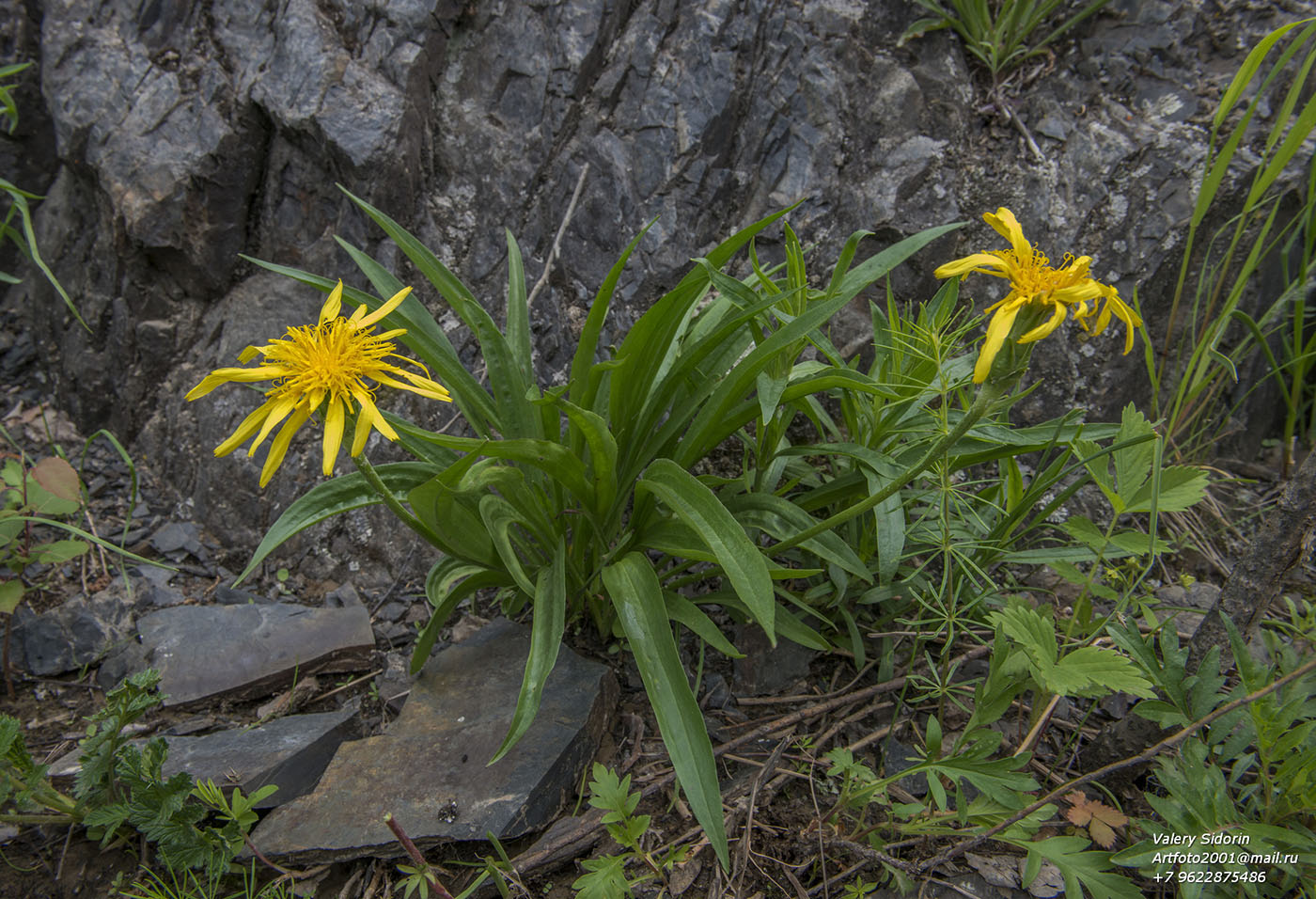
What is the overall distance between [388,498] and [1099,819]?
1354 mm

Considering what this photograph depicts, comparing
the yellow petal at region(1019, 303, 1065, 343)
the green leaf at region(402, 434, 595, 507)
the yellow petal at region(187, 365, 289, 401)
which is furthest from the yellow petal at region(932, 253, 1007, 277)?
the yellow petal at region(187, 365, 289, 401)

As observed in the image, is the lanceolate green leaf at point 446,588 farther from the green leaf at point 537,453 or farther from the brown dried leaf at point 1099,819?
the brown dried leaf at point 1099,819

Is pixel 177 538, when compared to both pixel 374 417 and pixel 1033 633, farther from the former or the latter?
pixel 1033 633

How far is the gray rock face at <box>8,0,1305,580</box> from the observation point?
2.37m

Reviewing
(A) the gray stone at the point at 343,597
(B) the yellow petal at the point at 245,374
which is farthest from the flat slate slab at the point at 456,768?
(B) the yellow petal at the point at 245,374

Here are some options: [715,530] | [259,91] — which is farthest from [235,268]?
[715,530]

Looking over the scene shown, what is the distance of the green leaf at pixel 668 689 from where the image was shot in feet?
4.07

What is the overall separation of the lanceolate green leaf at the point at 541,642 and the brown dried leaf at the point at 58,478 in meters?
1.27

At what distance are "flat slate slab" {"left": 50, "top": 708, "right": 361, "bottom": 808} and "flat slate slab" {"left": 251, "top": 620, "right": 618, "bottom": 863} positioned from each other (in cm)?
9

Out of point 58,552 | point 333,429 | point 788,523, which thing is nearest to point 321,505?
point 333,429

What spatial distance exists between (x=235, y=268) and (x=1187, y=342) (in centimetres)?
313

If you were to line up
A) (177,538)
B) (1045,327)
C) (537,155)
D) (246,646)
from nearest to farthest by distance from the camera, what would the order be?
(1045,327), (246,646), (177,538), (537,155)

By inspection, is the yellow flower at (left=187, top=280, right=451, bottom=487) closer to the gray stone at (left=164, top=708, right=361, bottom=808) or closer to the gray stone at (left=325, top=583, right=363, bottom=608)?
the gray stone at (left=164, top=708, right=361, bottom=808)

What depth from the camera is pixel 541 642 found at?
4.74 feet
